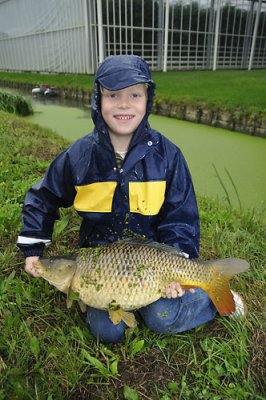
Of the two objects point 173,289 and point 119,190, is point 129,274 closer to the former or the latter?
point 173,289

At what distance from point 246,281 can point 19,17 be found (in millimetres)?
21029

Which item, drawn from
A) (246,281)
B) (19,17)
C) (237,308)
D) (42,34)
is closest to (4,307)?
(237,308)

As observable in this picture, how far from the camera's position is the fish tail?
63.8 inches

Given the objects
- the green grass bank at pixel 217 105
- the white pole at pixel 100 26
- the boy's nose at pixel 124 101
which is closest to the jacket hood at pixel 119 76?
the boy's nose at pixel 124 101

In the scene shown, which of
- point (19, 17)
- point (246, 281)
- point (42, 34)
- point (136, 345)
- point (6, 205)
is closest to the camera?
point (136, 345)

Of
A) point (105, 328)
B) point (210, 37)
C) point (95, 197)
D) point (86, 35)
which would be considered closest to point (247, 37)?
point (210, 37)

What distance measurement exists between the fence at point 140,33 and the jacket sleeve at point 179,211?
12902 millimetres

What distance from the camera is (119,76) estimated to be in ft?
5.49

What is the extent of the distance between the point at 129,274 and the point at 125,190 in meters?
0.46

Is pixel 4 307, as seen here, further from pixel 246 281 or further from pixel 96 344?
pixel 246 281

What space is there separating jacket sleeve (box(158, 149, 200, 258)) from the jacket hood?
0.29 metres

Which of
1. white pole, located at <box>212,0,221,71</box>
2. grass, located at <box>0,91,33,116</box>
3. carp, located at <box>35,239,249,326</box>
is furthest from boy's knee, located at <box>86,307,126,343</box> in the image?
white pole, located at <box>212,0,221,71</box>

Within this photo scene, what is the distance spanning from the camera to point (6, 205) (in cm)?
262

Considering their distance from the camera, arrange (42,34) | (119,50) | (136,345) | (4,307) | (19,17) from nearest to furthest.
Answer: (136,345) → (4,307) → (119,50) → (42,34) → (19,17)
